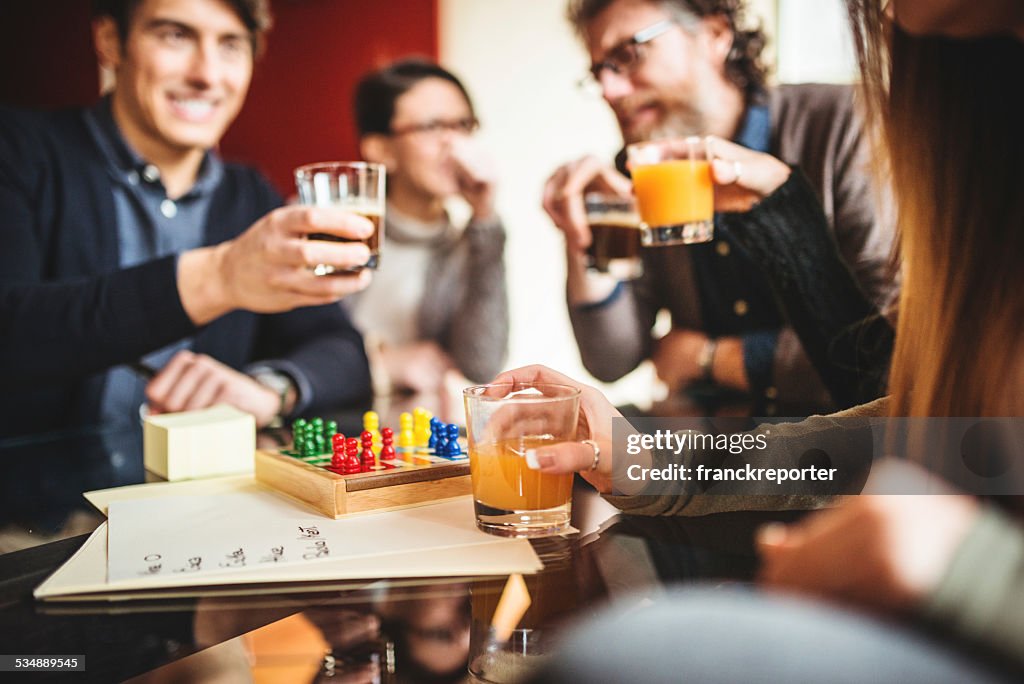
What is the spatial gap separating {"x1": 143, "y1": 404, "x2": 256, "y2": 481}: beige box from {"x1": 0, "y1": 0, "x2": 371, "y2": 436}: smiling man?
277mm

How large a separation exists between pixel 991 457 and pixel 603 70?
118cm

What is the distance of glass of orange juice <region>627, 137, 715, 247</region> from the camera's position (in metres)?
1.23

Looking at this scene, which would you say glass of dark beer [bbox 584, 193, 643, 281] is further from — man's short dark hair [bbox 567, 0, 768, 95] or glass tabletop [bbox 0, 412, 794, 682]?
glass tabletop [bbox 0, 412, 794, 682]

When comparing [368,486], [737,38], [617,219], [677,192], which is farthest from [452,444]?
[737,38]

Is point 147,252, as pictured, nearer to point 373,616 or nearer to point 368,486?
point 368,486

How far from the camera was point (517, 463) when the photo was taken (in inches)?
29.1

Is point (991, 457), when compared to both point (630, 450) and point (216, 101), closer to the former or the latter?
point (630, 450)

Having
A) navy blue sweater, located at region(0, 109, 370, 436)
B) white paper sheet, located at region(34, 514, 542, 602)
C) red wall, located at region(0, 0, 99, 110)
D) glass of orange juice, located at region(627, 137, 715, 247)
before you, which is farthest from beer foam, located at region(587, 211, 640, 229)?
red wall, located at region(0, 0, 99, 110)

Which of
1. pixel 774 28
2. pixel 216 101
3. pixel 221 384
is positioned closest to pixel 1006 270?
pixel 774 28

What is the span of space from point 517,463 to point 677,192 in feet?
2.17

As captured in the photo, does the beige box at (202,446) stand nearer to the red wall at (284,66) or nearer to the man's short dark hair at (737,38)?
the man's short dark hair at (737,38)

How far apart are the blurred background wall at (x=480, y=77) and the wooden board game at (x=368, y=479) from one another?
0.78 metres

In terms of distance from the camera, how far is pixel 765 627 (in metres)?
0.47

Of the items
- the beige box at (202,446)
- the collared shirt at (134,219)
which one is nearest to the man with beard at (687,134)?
the beige box at (202,446)
